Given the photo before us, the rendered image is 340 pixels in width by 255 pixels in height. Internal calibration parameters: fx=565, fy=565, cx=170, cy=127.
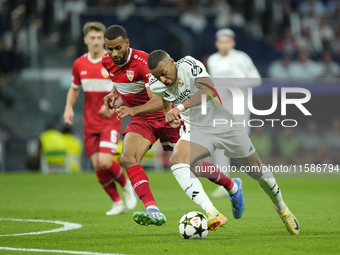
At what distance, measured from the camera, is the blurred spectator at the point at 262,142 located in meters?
16.0

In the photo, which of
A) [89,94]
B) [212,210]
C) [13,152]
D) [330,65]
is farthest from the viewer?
[330,65]

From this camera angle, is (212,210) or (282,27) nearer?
(212,210)

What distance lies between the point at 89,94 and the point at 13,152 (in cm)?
1033

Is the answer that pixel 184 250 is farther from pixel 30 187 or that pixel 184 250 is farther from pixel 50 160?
pixel 50 160

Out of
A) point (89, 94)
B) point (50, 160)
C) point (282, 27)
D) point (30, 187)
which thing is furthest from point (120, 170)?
point (282, 27)

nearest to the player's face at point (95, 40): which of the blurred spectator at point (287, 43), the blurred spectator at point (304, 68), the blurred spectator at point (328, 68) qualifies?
the blurred spectator at point (304, 68)

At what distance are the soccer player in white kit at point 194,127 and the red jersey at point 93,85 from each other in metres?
2.24

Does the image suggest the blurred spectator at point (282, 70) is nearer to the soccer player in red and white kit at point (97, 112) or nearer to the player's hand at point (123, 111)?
the soccer player in red and white kit at point (97, 112)

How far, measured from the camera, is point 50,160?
58.2ft

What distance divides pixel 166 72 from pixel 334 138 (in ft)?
45.2

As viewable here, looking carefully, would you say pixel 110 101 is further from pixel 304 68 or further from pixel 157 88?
pixel 304 68

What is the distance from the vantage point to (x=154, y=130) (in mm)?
6207

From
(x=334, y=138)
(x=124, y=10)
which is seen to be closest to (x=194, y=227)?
(x=334, y=138)

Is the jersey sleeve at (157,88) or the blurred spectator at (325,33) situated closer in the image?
the jersey sleeve at (157,88)
